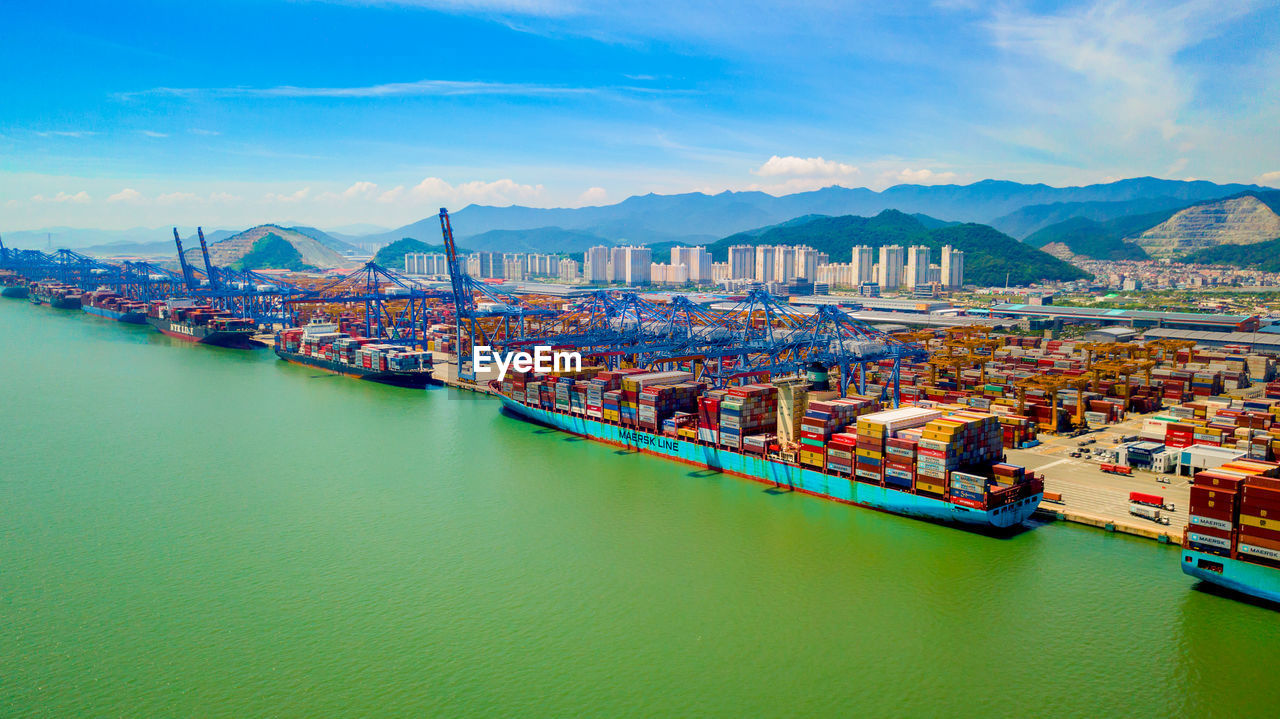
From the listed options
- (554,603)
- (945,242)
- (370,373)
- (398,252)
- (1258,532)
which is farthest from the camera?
(398,252)

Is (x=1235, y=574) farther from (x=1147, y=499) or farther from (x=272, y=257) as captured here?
(x=272, y=257)

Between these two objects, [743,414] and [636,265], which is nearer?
[743,414]

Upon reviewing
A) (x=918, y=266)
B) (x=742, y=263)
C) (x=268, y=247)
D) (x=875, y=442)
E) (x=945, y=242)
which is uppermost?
(x=268, y=247)

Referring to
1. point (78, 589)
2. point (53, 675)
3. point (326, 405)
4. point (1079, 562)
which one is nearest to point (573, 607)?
point (53, 675)

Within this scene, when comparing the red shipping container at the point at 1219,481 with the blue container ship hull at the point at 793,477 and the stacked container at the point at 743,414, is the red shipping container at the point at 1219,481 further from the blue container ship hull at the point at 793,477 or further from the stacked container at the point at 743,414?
the stacked container at the point at 743,414

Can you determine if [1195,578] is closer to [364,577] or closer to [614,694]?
[614,694]

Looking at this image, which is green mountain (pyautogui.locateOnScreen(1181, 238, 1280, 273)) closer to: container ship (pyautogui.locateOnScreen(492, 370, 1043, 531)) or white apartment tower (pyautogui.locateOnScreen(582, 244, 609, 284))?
white apartment tower (pyautogui.locateOnScreen(582, 244, 609, 284))

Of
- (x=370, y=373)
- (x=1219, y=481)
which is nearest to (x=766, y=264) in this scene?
(x=370, y=373)

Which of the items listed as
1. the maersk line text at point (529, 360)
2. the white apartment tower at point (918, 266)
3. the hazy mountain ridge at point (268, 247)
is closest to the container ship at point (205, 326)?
the maersk line text at point (529, 360)
